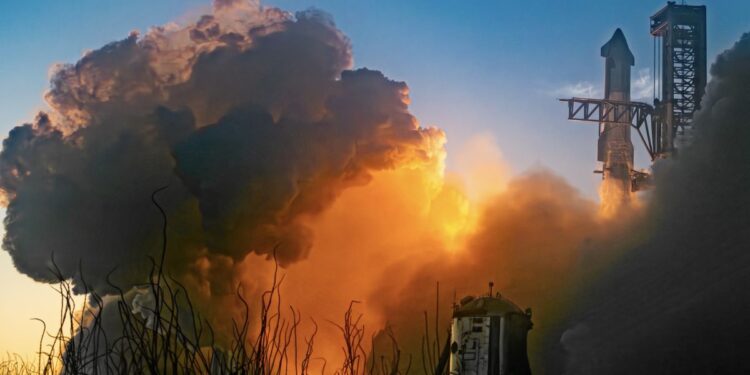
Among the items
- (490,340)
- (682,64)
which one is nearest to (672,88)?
(682,64)

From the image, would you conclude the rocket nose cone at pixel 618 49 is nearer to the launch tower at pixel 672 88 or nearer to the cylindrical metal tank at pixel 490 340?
the launch tower at pixel 672 88

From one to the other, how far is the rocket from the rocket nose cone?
7 cm

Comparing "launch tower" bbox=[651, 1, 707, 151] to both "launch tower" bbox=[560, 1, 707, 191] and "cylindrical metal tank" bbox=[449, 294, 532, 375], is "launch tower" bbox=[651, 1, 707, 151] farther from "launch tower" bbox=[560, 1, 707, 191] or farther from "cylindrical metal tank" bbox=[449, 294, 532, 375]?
"cylindrical metal tank" bbox=[449, 294, 532, 375]

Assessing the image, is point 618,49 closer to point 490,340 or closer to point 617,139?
point 617,139

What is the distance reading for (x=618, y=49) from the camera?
5747 centimetres

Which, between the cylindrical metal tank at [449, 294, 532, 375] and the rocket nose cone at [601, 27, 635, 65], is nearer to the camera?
the cylindrical metal tank at [449, 294, 532, 375]

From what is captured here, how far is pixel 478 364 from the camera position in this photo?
2898 centimetres

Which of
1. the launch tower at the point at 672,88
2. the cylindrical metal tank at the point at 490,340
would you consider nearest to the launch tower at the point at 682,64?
the launch tower at the point at 672,88

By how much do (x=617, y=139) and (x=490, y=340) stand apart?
1187 inches

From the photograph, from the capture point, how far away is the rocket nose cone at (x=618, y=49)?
57.4 metres

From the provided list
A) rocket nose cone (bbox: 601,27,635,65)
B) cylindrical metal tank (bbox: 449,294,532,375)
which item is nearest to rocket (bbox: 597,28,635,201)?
rocket nose cone (bbox: 601,27,635,65)

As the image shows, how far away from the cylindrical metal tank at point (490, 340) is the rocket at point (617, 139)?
28.2 m

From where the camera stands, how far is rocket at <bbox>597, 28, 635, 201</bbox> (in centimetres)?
5569

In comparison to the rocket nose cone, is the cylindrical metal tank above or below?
below
